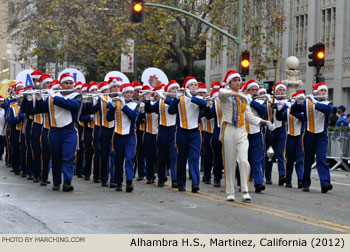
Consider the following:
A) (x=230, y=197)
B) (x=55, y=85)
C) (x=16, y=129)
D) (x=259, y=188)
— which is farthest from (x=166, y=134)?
(x=16, y=129)

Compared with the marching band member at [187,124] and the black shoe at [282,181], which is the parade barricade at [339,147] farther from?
the marching band member at [187,124]

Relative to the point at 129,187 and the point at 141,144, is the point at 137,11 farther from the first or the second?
the point at 129,187

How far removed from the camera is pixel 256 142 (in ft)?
49.5

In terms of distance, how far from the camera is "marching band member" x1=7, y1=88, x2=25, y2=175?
61.3 feet

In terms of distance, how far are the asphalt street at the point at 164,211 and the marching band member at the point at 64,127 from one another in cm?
48

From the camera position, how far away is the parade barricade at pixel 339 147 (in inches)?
906

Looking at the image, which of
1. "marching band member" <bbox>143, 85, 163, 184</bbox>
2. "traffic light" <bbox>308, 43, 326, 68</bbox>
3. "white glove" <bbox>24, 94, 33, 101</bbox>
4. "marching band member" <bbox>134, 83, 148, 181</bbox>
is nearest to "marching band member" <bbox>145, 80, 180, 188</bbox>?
"marching band member" <bbox>143, 85, 163, 184</bbox>

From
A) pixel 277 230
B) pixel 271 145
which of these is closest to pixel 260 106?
pixel 271 145

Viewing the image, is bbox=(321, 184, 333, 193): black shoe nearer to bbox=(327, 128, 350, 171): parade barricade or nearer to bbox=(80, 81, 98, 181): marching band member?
bbox=(80, 81, 98, 181): marching band member

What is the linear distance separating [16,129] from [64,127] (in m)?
5.67

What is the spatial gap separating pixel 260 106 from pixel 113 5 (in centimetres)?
2076

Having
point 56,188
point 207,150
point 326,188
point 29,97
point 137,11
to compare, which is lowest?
point 326,188

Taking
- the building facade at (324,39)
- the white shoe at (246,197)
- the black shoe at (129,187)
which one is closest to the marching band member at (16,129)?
the black shoe at (129,187)

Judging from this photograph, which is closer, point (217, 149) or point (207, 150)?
point (217, 149)
